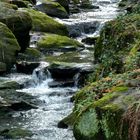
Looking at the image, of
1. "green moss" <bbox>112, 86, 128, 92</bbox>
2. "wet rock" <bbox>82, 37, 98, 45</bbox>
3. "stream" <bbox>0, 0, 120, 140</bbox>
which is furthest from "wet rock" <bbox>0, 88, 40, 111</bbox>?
"wet rock" <bbox>82, 37, 98, 45</bbox>

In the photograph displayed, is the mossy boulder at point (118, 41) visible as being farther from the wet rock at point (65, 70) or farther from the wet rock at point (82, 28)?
the wet rock at point (82, 28)

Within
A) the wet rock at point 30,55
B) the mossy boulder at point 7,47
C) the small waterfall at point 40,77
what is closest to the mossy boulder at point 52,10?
the wet rock at point 30,55

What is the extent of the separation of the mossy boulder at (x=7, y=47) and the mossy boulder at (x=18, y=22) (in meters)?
0.81

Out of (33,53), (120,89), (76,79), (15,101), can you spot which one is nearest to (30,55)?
(33,53)

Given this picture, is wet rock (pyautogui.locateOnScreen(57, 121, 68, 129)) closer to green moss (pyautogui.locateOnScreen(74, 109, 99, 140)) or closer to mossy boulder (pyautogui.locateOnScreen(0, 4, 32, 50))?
green moss (pyautogui.locateOnScreen(74, 109, 99, 140))

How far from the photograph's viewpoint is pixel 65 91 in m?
14.8

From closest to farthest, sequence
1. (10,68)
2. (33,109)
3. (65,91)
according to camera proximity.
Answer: (33,109), (65,91), (10,68)

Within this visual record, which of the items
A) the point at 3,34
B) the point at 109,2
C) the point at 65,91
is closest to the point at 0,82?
Result: the point at 65,91

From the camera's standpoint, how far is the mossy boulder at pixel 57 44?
21312mm

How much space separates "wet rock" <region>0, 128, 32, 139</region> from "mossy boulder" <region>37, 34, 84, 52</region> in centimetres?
1075

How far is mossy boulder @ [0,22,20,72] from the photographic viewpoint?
1727 cm

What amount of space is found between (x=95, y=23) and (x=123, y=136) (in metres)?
19.9

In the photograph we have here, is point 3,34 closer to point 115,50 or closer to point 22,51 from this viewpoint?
point 22,51

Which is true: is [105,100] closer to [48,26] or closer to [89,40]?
[89,40]
